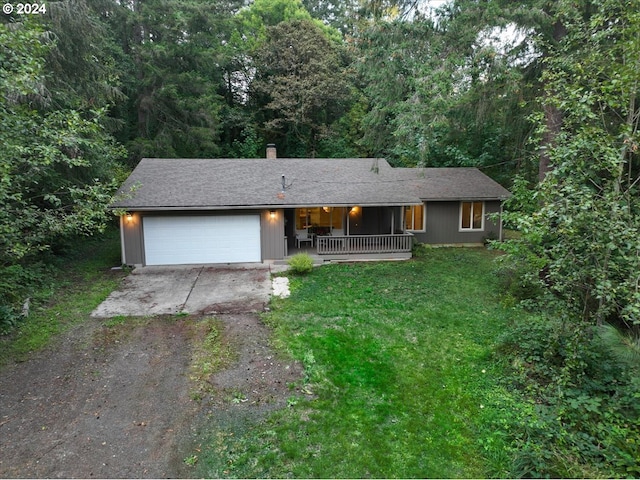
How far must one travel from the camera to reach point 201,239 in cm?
1234

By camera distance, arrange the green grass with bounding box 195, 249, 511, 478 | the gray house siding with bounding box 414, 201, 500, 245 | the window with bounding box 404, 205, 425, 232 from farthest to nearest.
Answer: the window with bounding box 404, 205, 425, 232 < the gray house siding with bounding box 414, 201, 500, 245 < the green grass with bounding box 195, 249, 511, 478

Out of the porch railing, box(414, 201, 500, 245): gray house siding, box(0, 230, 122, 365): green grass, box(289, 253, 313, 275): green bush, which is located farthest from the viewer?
box(414, 201, 500, 245): gray house siding

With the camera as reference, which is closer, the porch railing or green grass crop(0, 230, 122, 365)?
green grass crop(0, 230, 122, 365)

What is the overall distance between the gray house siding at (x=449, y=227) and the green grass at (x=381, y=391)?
5.28 metres

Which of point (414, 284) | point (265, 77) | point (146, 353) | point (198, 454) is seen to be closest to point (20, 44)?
point (146, 353)

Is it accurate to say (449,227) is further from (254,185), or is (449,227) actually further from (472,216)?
(254,185)

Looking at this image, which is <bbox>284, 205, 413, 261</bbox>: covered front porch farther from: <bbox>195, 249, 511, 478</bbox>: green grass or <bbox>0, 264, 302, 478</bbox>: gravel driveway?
<bbox>0, 264, 302, 478</bbox>: gravel driveway

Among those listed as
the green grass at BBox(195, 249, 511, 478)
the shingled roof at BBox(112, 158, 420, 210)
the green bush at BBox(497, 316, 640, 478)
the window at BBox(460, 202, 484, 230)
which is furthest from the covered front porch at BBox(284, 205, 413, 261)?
the green bush at BBox(497, 316, 640, 478)

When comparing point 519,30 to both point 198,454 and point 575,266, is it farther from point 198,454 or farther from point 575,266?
point 198,454

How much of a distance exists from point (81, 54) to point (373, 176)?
9988 mm

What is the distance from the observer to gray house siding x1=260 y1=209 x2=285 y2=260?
12.5 metres

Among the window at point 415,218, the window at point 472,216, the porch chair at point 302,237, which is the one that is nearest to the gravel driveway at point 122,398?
the porch chair at point 302,237

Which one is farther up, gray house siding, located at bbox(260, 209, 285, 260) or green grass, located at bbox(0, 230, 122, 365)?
gray house siding, located at bbox(260, 209, 285, 260)

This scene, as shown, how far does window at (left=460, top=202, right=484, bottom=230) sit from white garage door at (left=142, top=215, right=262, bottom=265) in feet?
26.3
